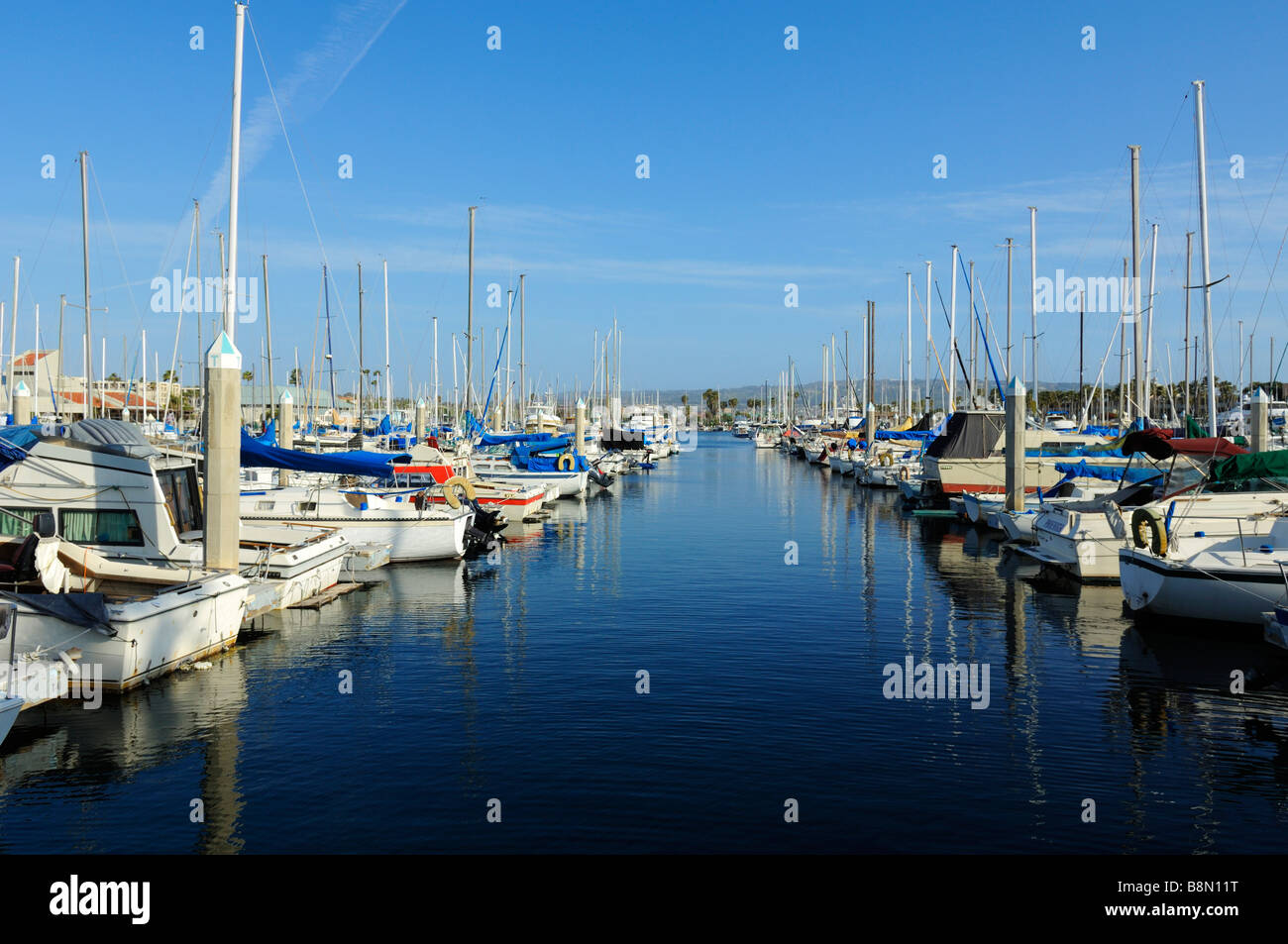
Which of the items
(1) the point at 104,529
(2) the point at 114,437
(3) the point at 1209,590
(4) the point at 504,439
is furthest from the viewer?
(4) the point at 504,439

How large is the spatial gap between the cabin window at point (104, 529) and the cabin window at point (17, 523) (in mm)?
679

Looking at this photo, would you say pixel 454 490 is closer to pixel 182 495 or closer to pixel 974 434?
pixel 182 495

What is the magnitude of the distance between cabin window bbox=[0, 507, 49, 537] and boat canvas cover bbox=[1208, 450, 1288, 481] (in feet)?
77.3

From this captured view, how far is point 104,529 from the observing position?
2011 centimetres

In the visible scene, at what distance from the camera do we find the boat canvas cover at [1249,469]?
2262 centimetres

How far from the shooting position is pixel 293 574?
2208 cm

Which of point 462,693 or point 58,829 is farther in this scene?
point 462,693

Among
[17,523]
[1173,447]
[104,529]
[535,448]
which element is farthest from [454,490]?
[535,448]

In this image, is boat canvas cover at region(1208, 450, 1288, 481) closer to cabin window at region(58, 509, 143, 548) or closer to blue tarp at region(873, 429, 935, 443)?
→ cabin window at region(58, 509, 143, 548)

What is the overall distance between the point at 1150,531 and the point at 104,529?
20571 mm
